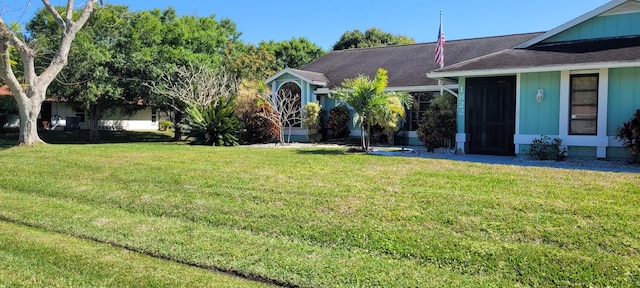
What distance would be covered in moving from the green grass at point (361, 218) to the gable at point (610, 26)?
5742mm

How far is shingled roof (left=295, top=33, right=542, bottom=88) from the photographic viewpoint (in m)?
18.1

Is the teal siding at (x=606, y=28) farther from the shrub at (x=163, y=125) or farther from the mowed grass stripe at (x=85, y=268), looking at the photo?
the shrub at (x=163, y=125)

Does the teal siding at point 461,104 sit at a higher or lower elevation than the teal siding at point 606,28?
lower

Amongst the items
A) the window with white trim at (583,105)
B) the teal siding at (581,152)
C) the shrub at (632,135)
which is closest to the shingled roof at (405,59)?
the window with white trim at (583,105)

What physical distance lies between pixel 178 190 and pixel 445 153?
7.74 meters

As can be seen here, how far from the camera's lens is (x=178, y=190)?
7.86 meters

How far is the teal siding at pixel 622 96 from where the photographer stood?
10.5 metres

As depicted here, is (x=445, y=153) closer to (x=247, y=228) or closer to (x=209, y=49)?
(x=247, y=228)

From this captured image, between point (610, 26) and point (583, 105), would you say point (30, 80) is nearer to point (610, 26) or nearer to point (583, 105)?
point (583, 105)

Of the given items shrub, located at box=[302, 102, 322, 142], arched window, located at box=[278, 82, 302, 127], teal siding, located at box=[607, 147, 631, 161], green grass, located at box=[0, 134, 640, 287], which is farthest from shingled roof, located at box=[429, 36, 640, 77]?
arched window, located at box=[278, 82, 302, 127]

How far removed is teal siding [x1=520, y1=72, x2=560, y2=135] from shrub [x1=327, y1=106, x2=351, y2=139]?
7.66 m

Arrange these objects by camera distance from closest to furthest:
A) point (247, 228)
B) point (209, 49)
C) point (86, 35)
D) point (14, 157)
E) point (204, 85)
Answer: point (247, 228), point (14, 157), point (204, 85), point (86, 35), point (209, 49)

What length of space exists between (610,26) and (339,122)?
9503mm

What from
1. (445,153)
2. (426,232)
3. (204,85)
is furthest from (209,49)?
(426,232)
